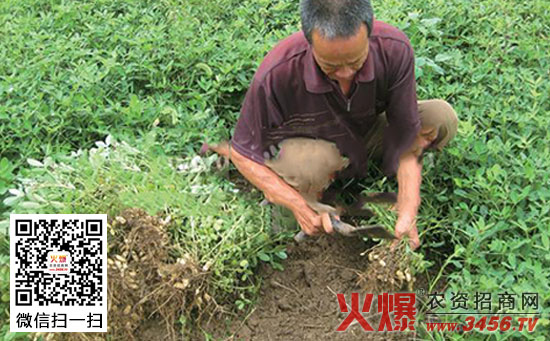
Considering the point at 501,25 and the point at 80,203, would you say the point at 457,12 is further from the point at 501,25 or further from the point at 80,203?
the point at 80,203

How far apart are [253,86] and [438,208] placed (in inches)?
40.7

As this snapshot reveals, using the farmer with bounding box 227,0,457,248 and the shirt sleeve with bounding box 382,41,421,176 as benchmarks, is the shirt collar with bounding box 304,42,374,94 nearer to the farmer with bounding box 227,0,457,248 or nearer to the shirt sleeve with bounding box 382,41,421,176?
the farmer with bounding box 227,0,457,248

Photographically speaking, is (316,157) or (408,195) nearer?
(408,195)

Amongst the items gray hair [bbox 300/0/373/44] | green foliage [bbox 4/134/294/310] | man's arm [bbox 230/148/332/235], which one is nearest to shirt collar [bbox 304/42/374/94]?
gray hair [bbox 300/0/373/44]

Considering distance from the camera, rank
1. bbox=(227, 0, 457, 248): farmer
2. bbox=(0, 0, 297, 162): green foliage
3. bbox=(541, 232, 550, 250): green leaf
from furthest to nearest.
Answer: bbox=(0, 0, 297, 162): green foliage → bbox=(227, 0, 457, 248): farmer → bbox=(541, 232, 550, 250): green leaf

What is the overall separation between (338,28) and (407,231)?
94 cm

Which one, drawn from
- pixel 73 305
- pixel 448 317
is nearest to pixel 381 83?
pixel 448 317

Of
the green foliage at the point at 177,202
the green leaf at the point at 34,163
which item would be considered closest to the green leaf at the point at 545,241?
the green foliage at the point at 177,202

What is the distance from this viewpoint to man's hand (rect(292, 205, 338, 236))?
120 inches

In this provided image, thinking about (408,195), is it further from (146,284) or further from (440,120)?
(146,284)

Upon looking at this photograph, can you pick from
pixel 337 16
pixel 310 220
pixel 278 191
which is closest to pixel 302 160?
pixel 278 191

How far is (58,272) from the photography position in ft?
9.80

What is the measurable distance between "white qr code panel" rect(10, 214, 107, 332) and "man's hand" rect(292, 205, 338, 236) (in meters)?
0.81

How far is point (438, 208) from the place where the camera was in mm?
3387
